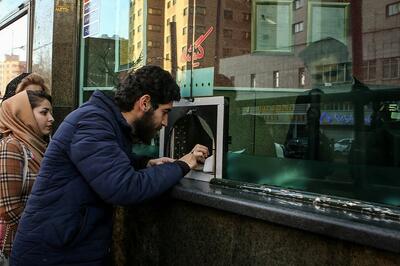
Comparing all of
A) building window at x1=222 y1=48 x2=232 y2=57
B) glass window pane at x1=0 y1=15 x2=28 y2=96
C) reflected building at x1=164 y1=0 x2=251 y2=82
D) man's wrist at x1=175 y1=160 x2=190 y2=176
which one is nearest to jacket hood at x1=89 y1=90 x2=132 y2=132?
man's wrist at x1=175 y1=160 x2=190 y2=176

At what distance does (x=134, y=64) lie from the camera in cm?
428

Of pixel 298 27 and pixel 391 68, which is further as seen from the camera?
pixel 298 27

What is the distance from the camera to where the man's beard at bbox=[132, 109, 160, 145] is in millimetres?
2588

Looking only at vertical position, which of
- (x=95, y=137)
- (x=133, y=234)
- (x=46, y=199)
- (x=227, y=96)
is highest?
(x=227, y=96)

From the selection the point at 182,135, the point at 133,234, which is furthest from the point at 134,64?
the point at 133,234

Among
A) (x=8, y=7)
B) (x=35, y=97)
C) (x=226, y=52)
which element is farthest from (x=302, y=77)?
(x=8, y=7)

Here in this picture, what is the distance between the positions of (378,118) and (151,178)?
1.42 m

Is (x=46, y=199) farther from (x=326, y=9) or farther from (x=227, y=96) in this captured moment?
(x=326, y=9)

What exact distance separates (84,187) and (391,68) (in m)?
2.09

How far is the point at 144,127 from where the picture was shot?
2.62 meters

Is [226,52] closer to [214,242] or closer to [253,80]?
[253,80]

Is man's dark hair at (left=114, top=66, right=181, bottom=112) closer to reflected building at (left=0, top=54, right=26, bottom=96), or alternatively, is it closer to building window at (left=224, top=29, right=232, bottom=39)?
building window at (left=224, top=29, right=232, bottom=39)

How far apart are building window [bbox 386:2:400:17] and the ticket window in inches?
57.1

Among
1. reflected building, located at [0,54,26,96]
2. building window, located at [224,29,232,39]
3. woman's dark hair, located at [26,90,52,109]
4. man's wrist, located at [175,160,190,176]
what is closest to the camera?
man's wrist, located at [175,160,190,176]
